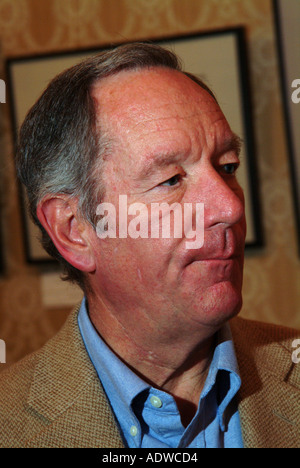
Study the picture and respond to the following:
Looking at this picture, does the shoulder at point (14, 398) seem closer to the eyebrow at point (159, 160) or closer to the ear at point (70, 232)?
the ear at point (70, 232)

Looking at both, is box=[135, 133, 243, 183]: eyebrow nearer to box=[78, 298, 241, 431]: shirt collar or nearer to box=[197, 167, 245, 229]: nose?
box=[197, 167, 245, 229]: nose

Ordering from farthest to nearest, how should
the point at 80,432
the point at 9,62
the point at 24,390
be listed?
the point at 9,62 → the point at 24,390 → the point at 80,432

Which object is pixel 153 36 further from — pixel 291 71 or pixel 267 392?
pixel 267 392

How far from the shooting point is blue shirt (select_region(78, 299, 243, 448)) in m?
1.10

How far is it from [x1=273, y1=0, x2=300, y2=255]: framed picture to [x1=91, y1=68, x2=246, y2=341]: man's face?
857 mm

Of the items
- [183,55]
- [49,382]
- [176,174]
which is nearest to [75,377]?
[49,382]

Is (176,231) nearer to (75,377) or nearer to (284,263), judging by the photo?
(75,377)

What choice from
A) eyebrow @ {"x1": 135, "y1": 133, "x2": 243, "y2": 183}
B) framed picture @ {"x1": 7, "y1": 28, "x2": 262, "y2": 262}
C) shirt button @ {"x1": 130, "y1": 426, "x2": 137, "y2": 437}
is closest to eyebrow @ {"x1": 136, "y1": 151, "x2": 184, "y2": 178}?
eyebrow @ {"x1": 135, "y1": 133, "x2": 243, "y2": 183}

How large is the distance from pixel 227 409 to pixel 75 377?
0.29m

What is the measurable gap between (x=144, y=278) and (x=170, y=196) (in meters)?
0.15

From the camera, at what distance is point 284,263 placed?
2.04 metres

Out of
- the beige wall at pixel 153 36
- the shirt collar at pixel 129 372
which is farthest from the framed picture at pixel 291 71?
the shirt collar at pixel 129 372

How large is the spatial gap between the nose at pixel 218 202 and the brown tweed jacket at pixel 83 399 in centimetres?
31

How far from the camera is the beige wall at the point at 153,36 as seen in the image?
2023 mm
